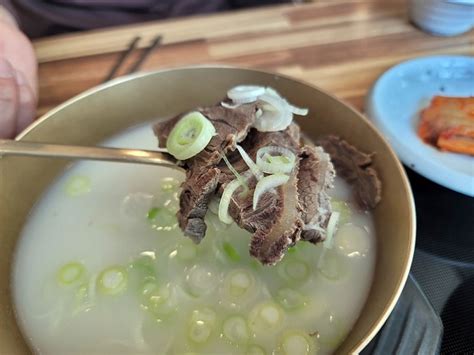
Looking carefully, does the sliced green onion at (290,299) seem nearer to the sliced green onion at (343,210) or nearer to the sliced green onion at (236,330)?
the sliced green onion at (236,330)

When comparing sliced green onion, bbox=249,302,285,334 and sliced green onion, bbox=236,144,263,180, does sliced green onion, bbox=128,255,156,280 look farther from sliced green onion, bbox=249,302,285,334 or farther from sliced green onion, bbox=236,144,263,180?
sliced green onion, bbox=236,144,263,180

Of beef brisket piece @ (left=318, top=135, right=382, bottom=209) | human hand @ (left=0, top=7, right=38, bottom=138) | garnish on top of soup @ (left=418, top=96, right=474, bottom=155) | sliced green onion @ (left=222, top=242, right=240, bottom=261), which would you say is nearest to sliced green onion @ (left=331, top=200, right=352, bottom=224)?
beef brisket piece @ (left=318, top=135, right=382, bottom=209)

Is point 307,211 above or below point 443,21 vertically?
above

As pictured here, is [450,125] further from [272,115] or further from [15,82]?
[15,82]

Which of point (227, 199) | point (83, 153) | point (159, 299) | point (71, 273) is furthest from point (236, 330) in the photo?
point (83, 153)

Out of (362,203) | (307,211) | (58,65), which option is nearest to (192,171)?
(307,211)

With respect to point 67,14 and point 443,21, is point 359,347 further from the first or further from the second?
point 67,14

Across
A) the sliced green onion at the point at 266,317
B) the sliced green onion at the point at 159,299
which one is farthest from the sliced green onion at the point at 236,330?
the sliced green onion at the point at 159,299

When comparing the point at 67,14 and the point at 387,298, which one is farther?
the point at 67,14
